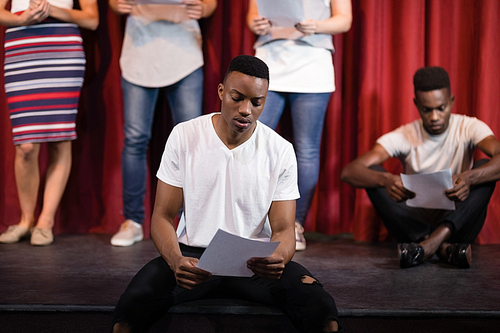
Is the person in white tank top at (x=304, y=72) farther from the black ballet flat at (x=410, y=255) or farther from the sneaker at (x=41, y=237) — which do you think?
the sneaker at (x=41, y=237)

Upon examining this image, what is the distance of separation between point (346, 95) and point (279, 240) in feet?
5.03

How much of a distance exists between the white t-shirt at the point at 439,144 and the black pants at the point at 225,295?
1.21 meters

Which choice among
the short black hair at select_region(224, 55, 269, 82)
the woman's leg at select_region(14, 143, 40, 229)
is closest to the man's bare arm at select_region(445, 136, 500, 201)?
the short black hair at select_region(224, 55, 269, 82)

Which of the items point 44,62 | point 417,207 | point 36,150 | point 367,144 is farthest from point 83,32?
point 417,207

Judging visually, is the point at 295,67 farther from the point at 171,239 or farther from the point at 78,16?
the point at 171,239

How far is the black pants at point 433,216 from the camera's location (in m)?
2.17

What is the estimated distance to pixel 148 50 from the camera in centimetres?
242

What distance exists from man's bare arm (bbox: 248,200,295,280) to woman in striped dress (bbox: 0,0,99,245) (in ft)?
4.65

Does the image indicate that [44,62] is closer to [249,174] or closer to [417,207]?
[249,174]

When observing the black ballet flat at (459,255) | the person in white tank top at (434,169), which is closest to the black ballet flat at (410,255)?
the person in white tank top at (434,169)

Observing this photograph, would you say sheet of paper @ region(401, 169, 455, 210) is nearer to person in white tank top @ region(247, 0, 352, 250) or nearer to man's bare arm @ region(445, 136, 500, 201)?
man's bare arm @ region(445, 136, 500, 201)

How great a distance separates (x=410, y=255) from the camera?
2023 millimetres

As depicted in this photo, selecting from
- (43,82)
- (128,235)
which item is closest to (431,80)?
(128,235)

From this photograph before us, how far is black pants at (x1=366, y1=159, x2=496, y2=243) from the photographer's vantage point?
2166 mm
